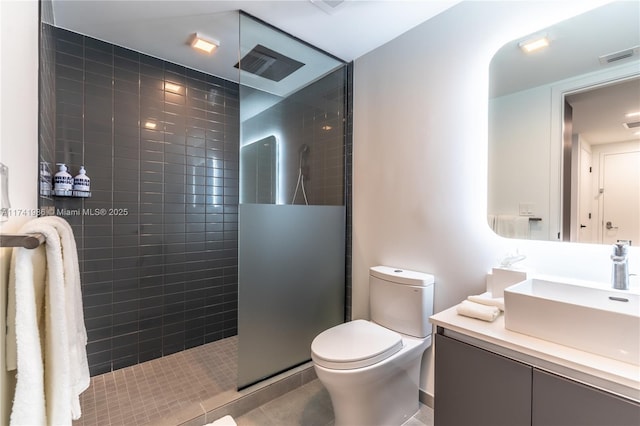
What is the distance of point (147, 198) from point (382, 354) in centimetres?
199

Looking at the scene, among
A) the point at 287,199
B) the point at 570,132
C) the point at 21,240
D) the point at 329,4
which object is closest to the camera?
the point at 21,240

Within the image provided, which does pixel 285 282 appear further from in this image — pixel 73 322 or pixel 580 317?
pixel 580 317

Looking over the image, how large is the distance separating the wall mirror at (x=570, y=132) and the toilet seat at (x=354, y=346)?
0.84 metres

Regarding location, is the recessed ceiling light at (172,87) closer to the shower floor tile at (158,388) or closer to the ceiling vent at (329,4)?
the ceiling vent at (329,4)

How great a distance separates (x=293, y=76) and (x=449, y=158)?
1.24m

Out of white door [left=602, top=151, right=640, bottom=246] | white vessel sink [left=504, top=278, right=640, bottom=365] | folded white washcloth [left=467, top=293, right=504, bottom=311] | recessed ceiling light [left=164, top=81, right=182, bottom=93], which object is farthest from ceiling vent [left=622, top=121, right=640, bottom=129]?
recessed ceiling light [left=164, top=81, right=182, bottom=93]

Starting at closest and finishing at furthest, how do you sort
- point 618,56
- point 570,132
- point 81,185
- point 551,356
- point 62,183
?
point 551,356, point 618,56, point 570,132, point 62,183, point 81,185

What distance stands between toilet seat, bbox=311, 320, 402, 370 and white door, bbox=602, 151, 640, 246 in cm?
108

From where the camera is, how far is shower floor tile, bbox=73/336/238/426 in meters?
1.61

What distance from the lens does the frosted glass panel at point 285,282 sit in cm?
180

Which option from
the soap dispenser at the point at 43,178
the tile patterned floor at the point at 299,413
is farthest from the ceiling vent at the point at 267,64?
the tile patterned floor at the point at 299,413

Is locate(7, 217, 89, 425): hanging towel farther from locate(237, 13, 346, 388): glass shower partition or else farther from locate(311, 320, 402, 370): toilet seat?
locate(237, 13, 346, 388): glass shower partition

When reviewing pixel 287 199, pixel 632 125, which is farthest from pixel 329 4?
pixel 632 125

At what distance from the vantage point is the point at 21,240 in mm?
575
